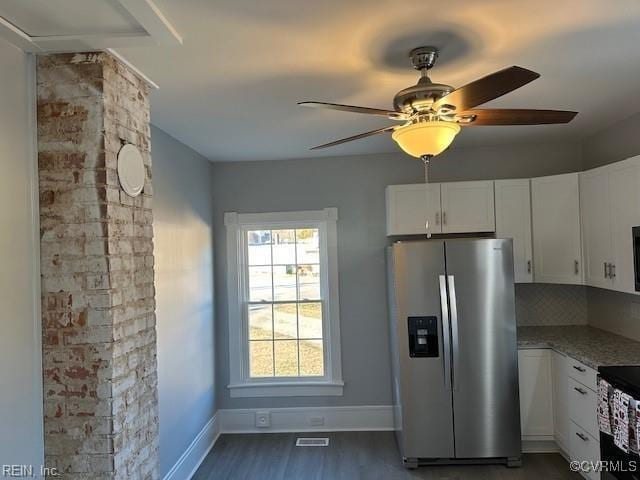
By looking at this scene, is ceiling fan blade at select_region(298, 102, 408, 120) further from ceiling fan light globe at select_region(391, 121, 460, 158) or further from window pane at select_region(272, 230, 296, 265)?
window pane at select_region(272, 230, 296, 265)

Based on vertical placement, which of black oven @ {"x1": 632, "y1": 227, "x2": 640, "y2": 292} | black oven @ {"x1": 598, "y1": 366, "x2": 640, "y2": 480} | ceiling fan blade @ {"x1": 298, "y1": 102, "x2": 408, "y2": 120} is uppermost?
ceiling fan blade @ {"x1": 298, "y1": 102, "x2": 408, "y2": 120}

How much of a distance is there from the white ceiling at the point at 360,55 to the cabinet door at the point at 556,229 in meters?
0.68

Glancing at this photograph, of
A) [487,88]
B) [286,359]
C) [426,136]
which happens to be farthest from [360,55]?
[286,359]

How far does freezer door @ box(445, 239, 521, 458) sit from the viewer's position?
3422mm

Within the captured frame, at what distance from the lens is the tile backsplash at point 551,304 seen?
4.13 metres

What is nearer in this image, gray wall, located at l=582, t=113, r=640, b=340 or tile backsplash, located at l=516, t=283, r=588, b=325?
gray wall, located at l=582, t=113, r=640, b=340

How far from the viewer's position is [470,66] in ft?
7.29

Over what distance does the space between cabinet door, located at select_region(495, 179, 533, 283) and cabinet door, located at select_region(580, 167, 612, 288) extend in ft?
1.33

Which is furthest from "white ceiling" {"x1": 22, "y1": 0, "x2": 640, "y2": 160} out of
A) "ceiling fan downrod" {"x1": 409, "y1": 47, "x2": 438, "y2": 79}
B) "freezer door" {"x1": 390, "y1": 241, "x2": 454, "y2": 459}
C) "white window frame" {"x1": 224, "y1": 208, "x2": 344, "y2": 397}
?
"white window frame" {"x1": 224, "y1": 208, "x2": 344, "y2": 397}

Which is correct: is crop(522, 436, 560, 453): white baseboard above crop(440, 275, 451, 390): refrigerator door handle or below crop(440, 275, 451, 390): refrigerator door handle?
below

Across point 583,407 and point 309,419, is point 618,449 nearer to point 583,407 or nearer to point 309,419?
point 583,407

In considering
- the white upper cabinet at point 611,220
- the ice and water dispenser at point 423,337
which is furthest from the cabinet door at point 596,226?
the ice and water dispenser at point 423,337

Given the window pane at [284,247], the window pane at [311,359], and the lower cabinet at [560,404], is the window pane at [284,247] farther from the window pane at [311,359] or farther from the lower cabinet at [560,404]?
the lower cabinet at [560,404]

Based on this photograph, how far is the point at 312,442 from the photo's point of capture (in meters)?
4.04
